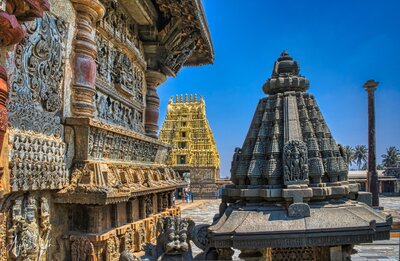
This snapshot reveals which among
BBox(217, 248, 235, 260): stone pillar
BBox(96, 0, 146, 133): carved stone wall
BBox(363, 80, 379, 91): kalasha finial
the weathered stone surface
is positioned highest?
BBox(363, 80, 379, 91): kalasha finial

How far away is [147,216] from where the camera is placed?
9.16 m

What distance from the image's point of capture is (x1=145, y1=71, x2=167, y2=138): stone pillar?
1154 centimetres

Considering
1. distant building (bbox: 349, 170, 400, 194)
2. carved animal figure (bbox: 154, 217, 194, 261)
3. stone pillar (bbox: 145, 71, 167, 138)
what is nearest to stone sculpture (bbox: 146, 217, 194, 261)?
carved animal figure (bbox: 154, 217, 194, 261)

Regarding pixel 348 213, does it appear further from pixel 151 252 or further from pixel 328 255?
pixel 151 252

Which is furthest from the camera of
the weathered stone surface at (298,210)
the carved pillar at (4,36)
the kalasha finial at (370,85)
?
the kalasha finial at (370,85)

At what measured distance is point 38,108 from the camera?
5500 millimetres

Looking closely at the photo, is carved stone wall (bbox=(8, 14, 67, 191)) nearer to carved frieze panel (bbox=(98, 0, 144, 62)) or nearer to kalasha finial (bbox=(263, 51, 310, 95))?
carved frieze panel (bbox=(98, 0, 144, 62))

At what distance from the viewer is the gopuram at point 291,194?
Answer: 13.4 feet

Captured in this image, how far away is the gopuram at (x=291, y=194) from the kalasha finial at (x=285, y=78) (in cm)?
1

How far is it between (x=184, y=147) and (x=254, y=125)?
34.5 m

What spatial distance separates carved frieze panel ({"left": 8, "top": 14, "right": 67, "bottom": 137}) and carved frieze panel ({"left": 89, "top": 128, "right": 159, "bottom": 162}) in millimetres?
798

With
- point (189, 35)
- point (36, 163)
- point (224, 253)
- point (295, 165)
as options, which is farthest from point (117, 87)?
point (295, 165)

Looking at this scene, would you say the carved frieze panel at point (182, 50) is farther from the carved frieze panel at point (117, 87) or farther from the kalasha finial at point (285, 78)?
the kalasha finial at point (285, 78)

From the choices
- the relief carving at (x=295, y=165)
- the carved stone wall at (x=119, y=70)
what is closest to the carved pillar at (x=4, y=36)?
the relief carving at (x=295, y=165)
